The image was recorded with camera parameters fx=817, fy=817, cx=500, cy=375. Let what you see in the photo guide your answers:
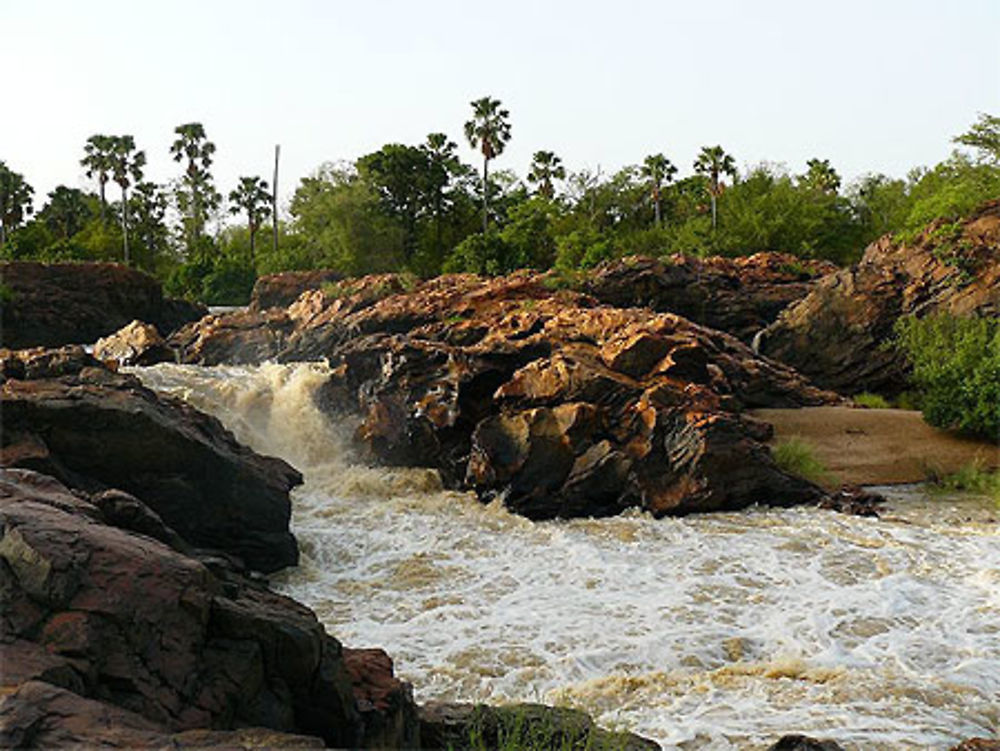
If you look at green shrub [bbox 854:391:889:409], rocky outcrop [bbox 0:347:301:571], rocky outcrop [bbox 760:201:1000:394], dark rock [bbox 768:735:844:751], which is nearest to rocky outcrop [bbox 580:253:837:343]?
rocky outcrop [bbox 760:201:1000:394]

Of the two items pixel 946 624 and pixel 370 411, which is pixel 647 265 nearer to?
pixel 370 411

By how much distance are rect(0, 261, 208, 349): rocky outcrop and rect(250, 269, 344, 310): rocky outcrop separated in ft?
15.9

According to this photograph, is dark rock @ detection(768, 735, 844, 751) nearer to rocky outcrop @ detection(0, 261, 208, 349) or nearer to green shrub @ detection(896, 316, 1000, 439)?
green shrub @ detection(896, 316, 1000, 439)

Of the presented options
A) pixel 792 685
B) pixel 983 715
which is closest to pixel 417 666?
pixel 792 685

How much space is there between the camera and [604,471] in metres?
13.4

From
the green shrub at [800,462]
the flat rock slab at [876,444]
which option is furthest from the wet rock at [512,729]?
the flat rock slab at [876,444]

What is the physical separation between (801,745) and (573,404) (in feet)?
30.2

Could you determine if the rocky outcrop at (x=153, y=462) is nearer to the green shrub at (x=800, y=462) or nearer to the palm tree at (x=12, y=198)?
the green shrub at (x=800, y=462)

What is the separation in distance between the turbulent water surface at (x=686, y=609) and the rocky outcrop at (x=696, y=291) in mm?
11364

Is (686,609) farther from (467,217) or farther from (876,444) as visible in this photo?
(467,217)

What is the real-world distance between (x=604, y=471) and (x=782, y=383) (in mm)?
6348

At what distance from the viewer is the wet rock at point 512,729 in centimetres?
476

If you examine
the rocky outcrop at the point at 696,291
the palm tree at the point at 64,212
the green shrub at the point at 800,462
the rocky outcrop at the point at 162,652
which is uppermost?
the palm tree at the point at 64,212

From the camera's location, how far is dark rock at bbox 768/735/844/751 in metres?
4.94
